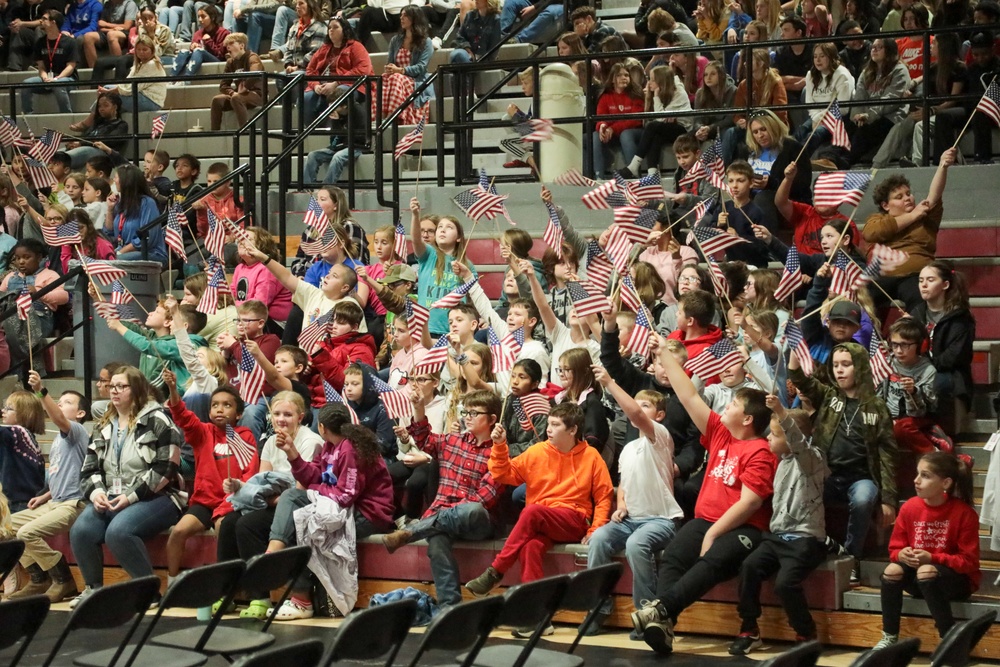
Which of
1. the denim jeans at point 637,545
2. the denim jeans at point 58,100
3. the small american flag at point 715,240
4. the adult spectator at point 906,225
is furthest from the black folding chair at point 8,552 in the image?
the denim jeans at point 58,100

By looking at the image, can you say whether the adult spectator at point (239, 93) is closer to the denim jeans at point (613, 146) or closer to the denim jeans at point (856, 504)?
the denim jeans at point (613, 146)

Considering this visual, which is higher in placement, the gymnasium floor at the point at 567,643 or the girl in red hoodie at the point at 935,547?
the girl in red hoodie at the point at 935,547

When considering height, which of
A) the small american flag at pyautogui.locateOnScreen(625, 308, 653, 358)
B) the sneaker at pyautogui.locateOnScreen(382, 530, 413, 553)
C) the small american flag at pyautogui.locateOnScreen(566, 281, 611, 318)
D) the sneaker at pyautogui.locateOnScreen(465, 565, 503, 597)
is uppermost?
the small american flag at pyautogui.locateOnScreen(566, 281, 611, 318)

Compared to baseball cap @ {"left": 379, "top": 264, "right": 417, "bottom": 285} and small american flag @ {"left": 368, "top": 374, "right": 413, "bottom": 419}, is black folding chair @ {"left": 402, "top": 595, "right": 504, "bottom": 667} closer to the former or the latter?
small american flag @ {"left": 368, "top": 374, "right": 413, "bottom": 419}

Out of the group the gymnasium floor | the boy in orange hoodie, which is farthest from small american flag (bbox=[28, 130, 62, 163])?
the boy in orange hoodie

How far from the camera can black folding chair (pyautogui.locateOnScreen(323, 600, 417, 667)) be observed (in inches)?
222

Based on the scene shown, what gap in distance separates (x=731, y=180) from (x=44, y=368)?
5.35 m

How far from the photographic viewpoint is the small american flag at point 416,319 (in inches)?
391

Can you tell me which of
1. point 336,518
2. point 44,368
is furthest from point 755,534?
point 44,368

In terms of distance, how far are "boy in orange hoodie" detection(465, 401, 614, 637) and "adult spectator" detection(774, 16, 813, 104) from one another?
4893mm

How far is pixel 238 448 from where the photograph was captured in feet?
31.1

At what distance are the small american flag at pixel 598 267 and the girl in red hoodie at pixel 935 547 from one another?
7.75ft

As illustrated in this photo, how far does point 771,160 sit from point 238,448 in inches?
173

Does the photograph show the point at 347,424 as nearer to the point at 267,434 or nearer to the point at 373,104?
the point at 267,434
